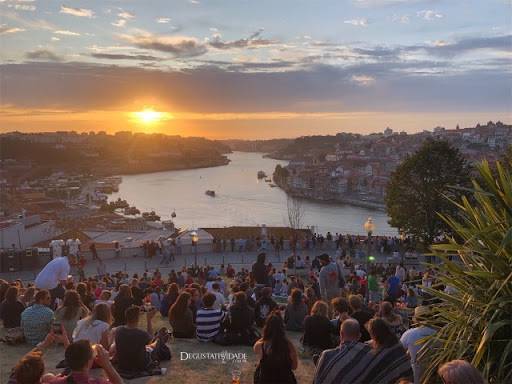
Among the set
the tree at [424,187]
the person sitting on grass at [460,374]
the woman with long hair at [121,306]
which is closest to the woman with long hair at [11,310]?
the woman with long hair at [121,306]

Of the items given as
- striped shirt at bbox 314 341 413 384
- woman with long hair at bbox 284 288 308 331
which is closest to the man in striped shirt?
woman with long hair at bbox 284 288 308 331

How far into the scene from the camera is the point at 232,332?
6379 millimetres

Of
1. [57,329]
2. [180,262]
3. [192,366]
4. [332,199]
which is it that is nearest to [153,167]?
[332,199]

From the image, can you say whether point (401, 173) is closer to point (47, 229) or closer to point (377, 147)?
point (47, 229)

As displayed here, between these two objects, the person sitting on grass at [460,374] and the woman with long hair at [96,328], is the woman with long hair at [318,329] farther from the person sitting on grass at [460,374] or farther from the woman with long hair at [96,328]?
the person sitting on grass at [460,374]

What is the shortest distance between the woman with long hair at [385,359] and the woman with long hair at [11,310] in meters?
4.60

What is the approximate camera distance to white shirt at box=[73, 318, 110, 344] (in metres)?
5.21

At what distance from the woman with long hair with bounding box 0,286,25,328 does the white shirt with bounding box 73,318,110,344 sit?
1.80m

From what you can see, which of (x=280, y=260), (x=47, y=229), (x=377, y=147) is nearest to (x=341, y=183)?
(x=377, y=147)

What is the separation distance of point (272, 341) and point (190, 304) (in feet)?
10.7

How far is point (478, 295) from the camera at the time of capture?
3369 millimetres

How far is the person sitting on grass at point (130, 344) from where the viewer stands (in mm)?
4941

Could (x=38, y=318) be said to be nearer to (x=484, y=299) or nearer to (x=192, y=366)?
(x=192, y=366)

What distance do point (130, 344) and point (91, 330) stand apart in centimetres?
49
